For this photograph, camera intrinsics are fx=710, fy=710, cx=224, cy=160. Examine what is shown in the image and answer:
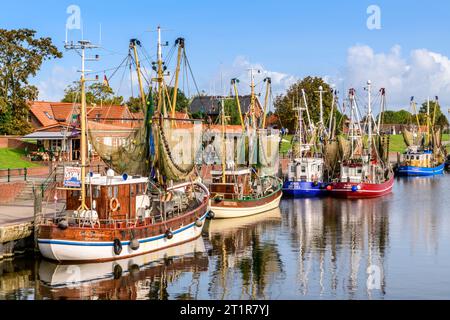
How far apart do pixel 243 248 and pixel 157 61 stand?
14295 mm

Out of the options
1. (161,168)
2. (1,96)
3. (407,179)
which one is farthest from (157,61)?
(407,179)

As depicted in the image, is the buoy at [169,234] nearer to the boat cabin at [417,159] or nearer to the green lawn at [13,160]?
the green lawn at [13,160]

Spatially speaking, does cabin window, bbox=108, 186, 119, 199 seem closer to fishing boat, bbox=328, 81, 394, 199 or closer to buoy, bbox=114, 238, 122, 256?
buoy, bbox=114, 238, 122, 256

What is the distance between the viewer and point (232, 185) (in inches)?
2302

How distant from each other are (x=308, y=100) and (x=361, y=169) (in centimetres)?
5759

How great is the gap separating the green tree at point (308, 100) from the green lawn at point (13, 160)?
66722mm

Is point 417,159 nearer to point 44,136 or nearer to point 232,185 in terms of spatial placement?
point 232,185

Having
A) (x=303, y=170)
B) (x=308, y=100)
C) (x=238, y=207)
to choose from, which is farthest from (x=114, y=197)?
(x=308, y=100)

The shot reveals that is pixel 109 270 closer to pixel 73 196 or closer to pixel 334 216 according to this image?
pixel 73 196

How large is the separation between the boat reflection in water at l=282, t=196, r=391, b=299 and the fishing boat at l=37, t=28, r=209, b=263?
8234 millimetres

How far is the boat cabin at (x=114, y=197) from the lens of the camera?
4022cm

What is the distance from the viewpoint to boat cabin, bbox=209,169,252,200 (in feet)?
191

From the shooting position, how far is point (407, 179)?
344ft
